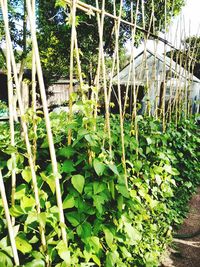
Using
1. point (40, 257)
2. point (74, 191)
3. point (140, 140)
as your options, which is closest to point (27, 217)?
point (40, 257)

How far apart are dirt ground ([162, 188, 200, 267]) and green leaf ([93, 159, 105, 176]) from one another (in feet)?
6.08

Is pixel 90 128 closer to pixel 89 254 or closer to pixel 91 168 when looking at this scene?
pixel 91 168

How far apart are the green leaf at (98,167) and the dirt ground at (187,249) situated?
185cm

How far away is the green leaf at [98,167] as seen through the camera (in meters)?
1.95

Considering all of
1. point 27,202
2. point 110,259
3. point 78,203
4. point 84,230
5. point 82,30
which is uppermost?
point 82,30

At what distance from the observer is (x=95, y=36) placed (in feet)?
51.1

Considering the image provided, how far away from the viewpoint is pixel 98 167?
6.45ft

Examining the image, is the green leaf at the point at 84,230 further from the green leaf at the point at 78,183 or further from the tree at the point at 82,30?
the tree at the point at 82,30

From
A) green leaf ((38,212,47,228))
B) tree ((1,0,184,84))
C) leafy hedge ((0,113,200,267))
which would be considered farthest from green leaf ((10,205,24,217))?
tree ((1,0,184,84))

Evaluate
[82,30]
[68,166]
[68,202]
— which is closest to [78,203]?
[68,202]

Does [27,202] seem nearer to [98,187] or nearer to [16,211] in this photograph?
[16,211]

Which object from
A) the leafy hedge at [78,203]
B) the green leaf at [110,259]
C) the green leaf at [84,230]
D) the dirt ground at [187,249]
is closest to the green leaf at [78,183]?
the leafy hedge at [78,203]

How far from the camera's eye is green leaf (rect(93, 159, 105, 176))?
6.41 feet

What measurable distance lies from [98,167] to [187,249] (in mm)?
2316
